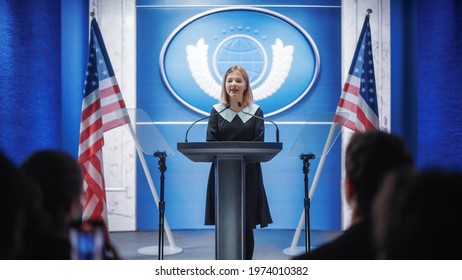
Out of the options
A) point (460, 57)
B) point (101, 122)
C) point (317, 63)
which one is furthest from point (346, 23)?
point (101, 122)

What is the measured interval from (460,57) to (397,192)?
2.46 m

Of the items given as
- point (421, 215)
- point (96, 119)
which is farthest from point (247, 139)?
point (421, 215)

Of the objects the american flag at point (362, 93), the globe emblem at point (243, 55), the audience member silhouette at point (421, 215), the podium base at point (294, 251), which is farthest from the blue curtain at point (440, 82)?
the audience member silhouette at point (421, 215)

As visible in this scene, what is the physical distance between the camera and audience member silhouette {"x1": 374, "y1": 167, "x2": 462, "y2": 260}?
63 cm

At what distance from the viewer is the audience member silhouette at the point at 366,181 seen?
2.93ft

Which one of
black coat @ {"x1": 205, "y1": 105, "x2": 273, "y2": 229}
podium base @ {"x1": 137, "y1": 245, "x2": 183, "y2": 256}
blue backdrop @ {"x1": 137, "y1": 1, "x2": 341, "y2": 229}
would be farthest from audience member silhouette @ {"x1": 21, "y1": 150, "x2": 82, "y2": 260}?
blue backdrop @ {"x1": 137, "y1": 1, "x2": 341, "y2": 229}

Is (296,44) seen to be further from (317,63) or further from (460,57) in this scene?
A: (460,57)

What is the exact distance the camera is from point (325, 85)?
3.99m

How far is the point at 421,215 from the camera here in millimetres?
629

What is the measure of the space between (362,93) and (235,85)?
1094 mm

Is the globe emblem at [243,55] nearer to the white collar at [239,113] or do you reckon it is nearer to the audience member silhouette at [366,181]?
the white collar at [239,113]

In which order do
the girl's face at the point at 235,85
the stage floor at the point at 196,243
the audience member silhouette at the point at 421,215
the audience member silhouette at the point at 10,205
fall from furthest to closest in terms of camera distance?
the stage floor at the point at 196,243, the girl's face at the point at 235,85, the audience member silhouette at the point at 10,205, the audience member silhouette at the point at 421,215

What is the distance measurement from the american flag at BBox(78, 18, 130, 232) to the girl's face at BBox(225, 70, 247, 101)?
32.0 inches

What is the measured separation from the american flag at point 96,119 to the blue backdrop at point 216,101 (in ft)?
3.49
